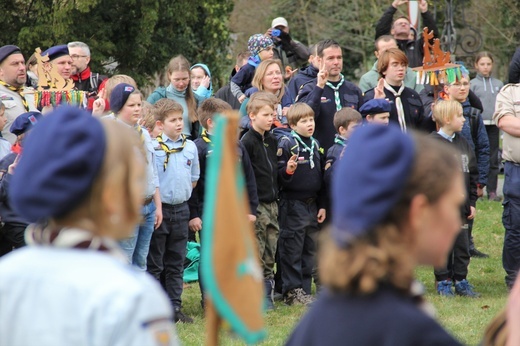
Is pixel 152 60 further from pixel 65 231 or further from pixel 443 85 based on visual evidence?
pixel 65 231

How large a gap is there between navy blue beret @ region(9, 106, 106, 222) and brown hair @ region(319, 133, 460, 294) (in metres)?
0.63

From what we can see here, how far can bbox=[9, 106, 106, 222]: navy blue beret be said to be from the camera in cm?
221

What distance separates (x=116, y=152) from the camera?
226cm

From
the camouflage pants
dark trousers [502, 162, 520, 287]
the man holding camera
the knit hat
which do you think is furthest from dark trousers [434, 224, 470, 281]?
the man holding camera

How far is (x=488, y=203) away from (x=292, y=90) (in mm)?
5422

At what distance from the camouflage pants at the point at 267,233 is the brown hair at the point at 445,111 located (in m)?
1.77

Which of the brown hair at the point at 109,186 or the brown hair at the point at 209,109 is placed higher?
the brown hair at the point at 109,186

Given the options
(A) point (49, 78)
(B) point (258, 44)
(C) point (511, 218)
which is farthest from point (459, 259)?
(A) point (49, 78)

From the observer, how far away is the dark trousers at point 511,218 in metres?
8.23

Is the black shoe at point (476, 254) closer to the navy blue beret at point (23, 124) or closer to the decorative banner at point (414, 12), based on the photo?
the decorative banner at point (414, 12)

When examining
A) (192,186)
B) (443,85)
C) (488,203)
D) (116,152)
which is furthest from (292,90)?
(116,152)

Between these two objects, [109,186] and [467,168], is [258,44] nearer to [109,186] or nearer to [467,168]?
[467,168]

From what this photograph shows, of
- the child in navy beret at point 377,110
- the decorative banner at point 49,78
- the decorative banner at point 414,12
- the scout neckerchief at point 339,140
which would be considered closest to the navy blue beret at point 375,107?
the child in navy beret at point 377,110

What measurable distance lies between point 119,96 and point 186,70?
225 centimetres
